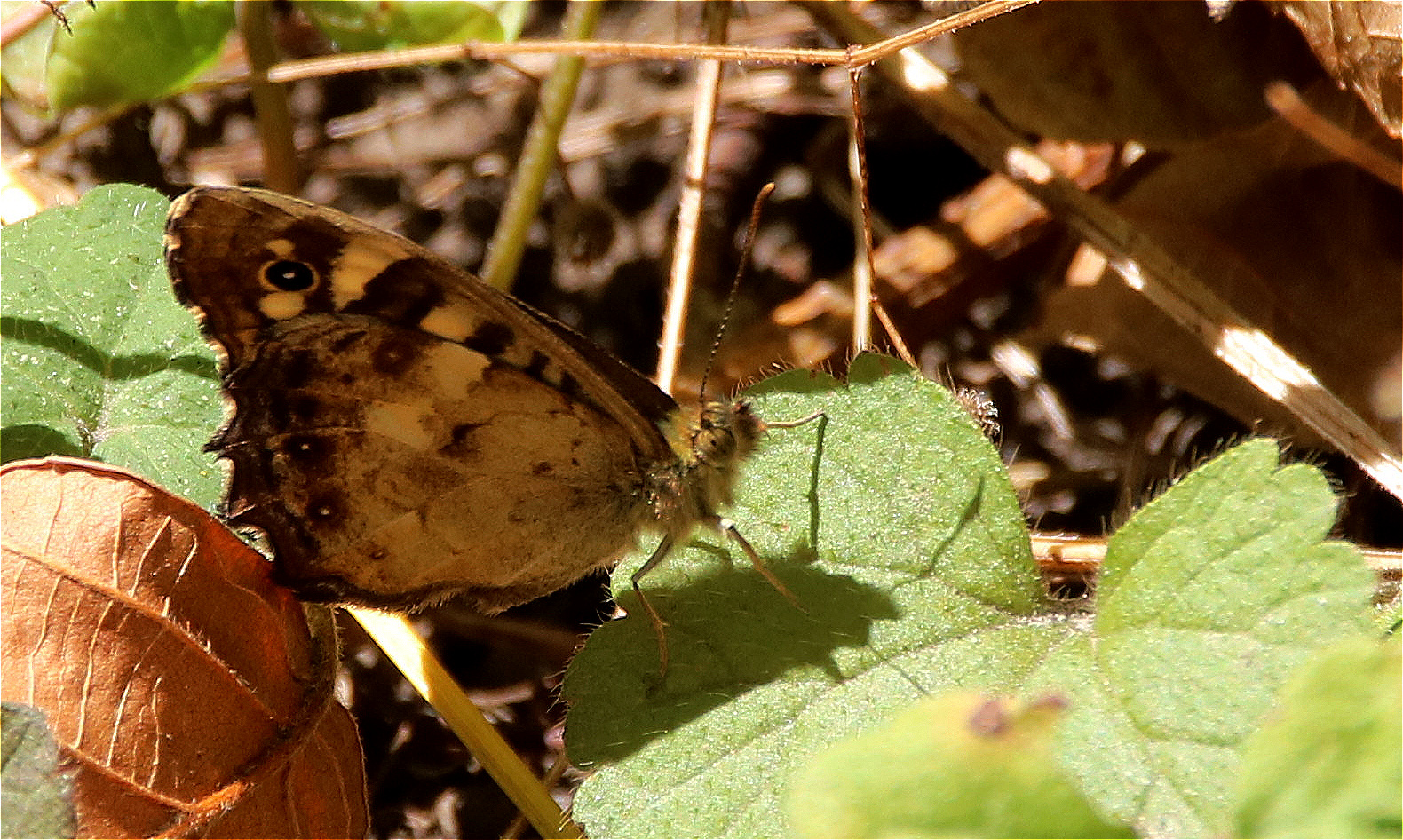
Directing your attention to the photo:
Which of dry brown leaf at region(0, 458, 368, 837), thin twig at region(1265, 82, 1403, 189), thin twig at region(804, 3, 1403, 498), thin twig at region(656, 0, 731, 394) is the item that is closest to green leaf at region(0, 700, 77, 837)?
dry brown leaf at region(0, 458, 368, 837)

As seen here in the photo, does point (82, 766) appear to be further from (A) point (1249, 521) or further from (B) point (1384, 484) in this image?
(B) point (1384, 484)

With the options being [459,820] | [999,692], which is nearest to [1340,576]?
[999,692]

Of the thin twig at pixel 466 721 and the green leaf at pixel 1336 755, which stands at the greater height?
the green leaf at pixel 1336 755

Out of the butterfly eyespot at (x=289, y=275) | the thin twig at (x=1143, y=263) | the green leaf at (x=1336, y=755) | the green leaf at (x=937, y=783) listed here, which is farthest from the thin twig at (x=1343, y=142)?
the butterfly eyespot at (x=289, y=275)

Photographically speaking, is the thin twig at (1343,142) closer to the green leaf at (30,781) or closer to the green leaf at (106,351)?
the green leaf at (106,351)

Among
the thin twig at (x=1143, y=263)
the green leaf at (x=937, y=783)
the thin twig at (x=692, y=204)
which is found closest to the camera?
the green leaf at (x=937, y=783)

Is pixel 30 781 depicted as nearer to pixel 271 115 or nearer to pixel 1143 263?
pixel 271 115
